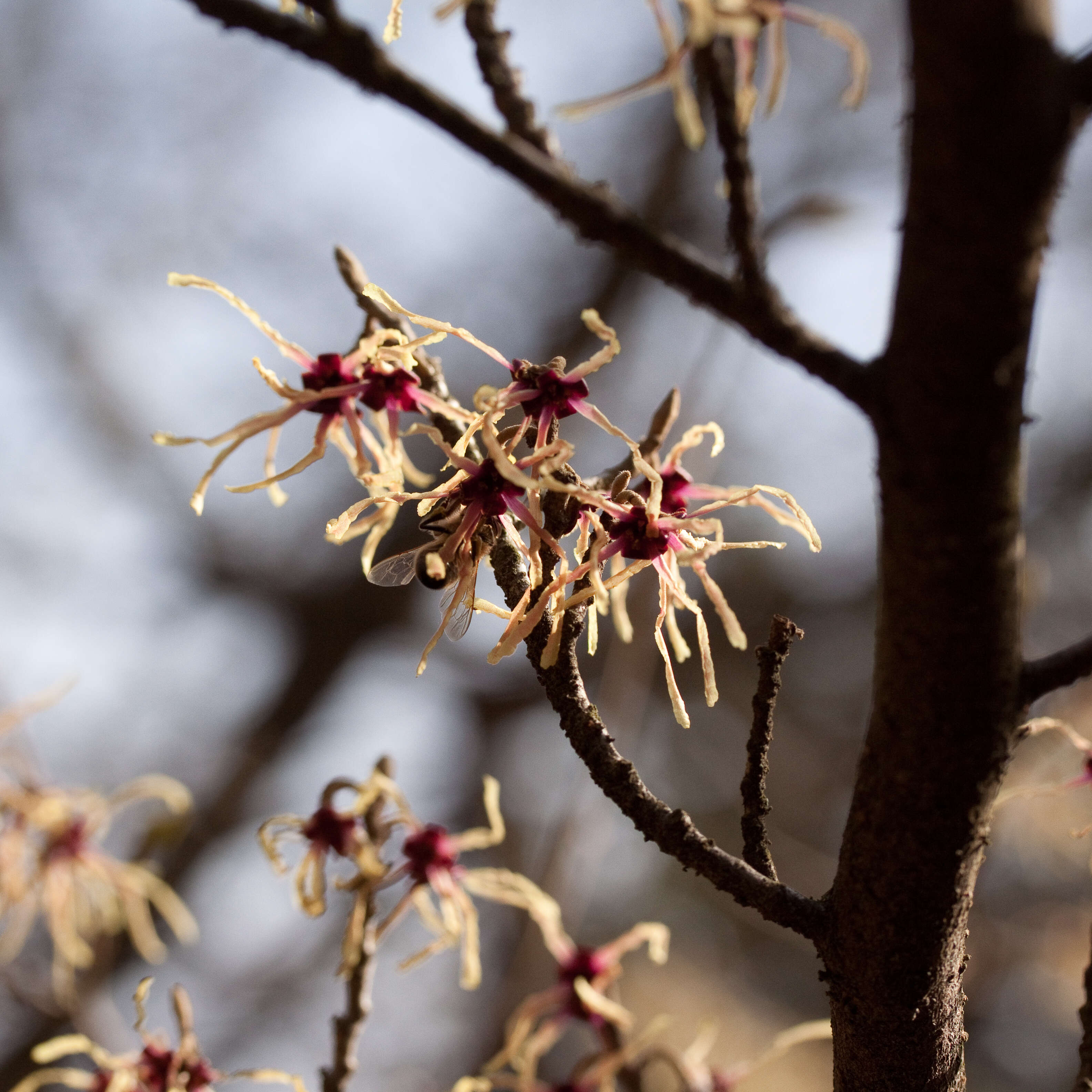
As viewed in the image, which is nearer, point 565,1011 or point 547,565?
point 547,565

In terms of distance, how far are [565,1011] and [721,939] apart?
9.76 ft

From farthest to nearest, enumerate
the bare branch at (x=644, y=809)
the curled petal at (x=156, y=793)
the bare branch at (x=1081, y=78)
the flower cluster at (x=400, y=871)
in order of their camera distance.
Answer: the curled petal at (x=156, y=793)
the flower cluster at (x=400, y=871)
the bare branch at (x=644, y=809)
the bare branch at (x=1081, y=78)

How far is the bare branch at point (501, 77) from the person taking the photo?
355 millimetres

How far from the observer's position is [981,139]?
23 centimetres

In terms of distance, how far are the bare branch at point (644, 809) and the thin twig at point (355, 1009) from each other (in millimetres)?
197

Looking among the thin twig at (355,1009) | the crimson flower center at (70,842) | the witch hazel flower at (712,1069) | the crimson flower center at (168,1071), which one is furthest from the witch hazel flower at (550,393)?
the crimson flower center at (70,842)

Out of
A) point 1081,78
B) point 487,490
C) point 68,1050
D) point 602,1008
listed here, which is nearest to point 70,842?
point 68,1050

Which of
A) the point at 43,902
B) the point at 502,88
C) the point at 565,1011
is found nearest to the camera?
the point at 502,88

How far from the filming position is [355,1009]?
1.65ft

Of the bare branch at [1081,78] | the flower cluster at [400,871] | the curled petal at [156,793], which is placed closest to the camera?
the bare branch at [1081,78]

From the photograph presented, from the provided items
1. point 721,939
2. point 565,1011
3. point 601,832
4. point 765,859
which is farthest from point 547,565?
point 721,939

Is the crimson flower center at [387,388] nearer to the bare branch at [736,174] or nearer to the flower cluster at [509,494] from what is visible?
the flower cluster at [509,494]

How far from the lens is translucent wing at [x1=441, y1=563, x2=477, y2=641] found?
0.40 meters

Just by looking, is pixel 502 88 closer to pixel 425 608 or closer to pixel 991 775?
pixel 991 775
